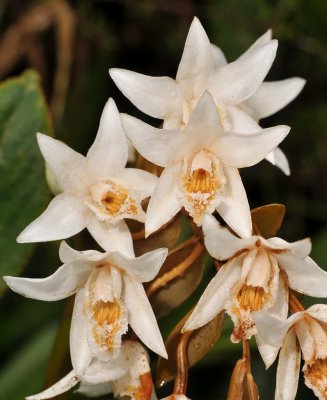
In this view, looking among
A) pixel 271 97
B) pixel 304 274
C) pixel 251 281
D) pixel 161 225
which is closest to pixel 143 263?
pixel 161 225

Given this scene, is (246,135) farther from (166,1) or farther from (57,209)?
(166,1)

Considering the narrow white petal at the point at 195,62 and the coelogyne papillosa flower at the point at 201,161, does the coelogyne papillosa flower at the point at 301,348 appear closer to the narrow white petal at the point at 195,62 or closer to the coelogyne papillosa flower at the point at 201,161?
the coelogyne papillosa flower at the point at 201,161

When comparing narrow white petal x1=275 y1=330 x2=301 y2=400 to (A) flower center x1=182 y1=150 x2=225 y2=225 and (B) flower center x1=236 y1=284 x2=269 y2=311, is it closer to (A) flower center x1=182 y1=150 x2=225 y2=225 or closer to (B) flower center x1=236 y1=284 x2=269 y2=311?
(B) flower center x1=236 y1=284 x2=269 y2=311

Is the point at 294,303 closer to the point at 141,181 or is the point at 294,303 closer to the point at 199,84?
the point at 141,181

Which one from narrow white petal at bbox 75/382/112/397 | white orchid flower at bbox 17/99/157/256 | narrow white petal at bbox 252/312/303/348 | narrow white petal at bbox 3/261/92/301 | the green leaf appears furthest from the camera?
the green leaf

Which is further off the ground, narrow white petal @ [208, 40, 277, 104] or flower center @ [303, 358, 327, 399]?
narrow white petal @ [208, 40, 277, 104]

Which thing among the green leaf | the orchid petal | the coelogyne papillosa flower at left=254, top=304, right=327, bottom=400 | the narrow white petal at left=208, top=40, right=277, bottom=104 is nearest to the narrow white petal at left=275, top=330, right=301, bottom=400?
the coelogyne papillosa flower at left=254, top=304, right=327, bottom=400
